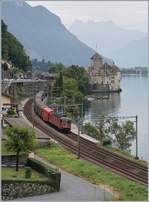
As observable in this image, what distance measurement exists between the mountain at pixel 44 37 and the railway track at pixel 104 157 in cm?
11206

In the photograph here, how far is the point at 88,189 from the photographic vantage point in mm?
8875

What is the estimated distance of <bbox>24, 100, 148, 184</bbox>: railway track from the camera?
10141 mm

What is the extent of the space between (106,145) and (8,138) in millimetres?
4421

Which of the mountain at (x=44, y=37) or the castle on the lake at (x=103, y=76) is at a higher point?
the mountain at (x=44, y=37)

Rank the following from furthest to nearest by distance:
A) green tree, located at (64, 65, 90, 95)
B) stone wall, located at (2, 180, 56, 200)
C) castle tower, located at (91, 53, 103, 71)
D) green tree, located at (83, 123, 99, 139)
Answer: castle tower, located at (91, 53, 103, 71) < green tree, located at (64, 65, 90, 95) < green tree, located at (83, 123, 99, 139) < stone wall, located at (2, 180, 56, 200)

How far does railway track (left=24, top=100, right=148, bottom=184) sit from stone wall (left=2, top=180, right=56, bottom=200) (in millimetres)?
1870

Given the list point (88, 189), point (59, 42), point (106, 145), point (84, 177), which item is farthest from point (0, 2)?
point (59, 42)

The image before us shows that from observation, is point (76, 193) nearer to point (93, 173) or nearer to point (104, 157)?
point (93, 173)

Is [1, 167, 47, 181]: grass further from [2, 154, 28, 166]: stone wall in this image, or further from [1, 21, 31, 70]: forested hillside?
[1, 21, 31, 70]: forested hillside

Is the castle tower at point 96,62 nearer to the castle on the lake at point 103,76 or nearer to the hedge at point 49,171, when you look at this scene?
the castle on the lake at point 103,76

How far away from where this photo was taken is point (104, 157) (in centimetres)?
1198

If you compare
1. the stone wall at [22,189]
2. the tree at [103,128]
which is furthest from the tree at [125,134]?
the stone wall at [22,189]

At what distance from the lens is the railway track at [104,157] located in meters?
10.1

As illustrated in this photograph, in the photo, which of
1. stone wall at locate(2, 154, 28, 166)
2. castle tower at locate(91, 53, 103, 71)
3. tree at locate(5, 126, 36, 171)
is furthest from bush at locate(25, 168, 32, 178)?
castle tower at locate(91, 53, 103, 71)
